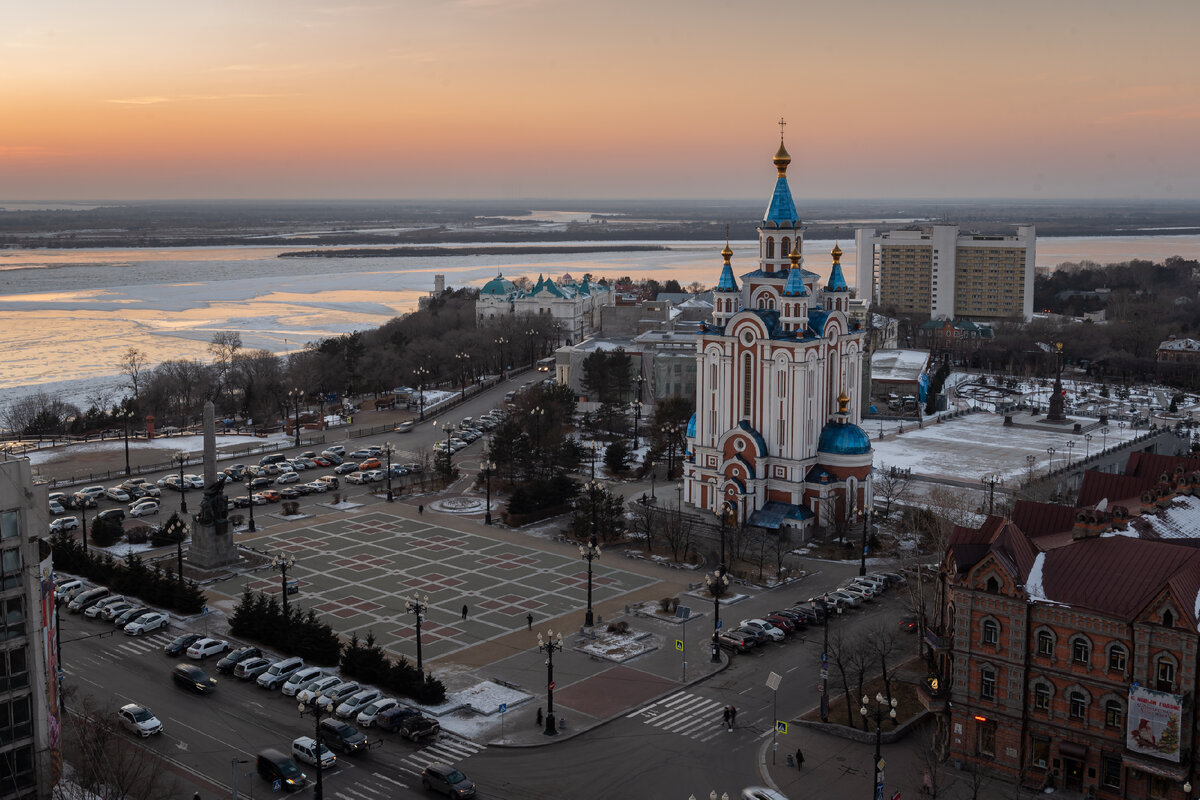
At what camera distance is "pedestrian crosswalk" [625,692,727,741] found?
30848 millimetres

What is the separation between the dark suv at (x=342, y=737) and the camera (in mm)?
29125

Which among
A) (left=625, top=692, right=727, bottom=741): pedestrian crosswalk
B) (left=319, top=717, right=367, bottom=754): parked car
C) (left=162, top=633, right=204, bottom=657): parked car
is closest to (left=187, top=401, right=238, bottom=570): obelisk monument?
(left=162, top=633, right=204, bottom=657): parked car

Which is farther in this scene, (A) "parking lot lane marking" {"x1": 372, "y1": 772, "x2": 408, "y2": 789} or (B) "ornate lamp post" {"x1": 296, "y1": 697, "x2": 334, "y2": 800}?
(A) "parking lot lane marking" {"x1": 372, "y1": 772, "x2": 408, "y2": 789}

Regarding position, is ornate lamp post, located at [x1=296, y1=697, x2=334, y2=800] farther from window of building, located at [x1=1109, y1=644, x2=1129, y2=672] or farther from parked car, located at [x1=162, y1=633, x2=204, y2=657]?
window of building, located at [x1=1109, y1=644, x2=1129, y2=672]

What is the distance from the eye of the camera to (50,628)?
26938mm

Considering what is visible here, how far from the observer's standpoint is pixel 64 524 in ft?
164

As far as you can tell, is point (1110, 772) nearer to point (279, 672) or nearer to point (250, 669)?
point (279, 672)

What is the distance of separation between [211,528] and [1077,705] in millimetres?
31953

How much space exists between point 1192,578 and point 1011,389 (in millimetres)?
73140

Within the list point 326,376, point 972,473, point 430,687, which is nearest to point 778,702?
point 430,687

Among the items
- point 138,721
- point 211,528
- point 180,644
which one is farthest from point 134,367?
point 138,721

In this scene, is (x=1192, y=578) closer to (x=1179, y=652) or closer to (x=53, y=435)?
(x=1179, y=652)

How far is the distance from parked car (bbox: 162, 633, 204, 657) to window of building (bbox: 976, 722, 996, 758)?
77.5 ft

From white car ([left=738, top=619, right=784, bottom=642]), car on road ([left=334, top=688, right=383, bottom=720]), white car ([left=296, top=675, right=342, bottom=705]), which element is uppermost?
white car ([left=296, top=675, right=342, bottom=705])
